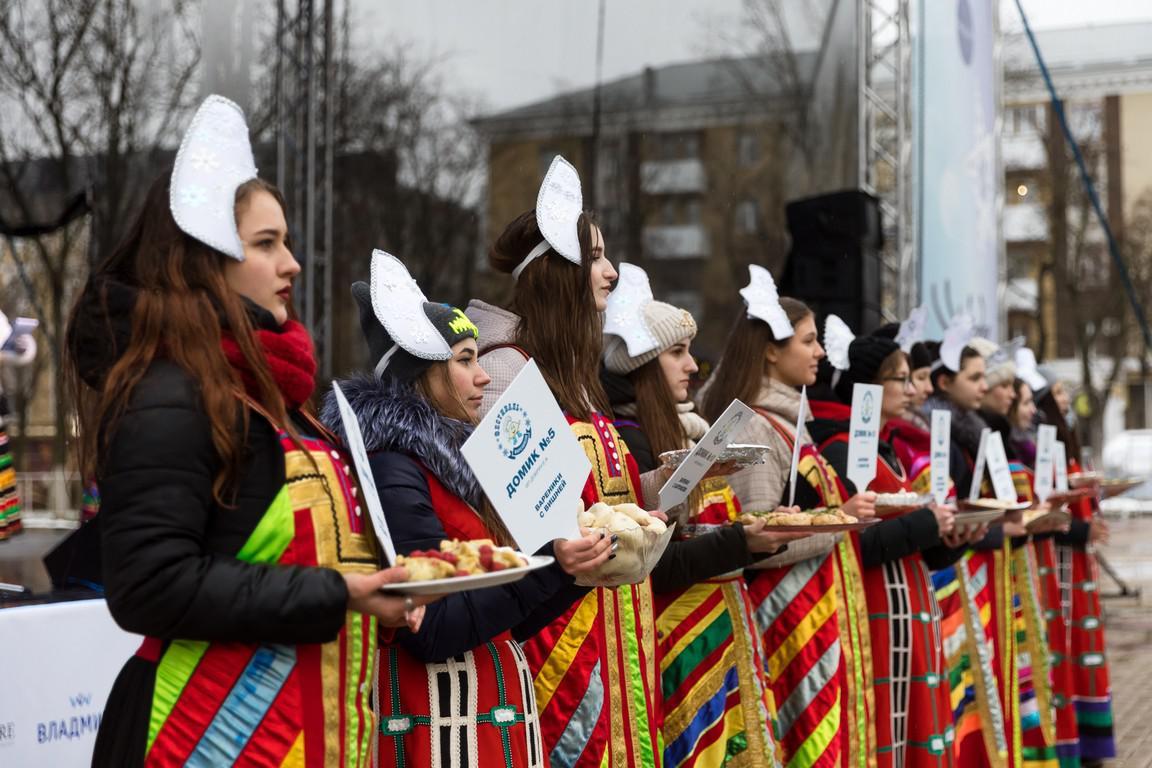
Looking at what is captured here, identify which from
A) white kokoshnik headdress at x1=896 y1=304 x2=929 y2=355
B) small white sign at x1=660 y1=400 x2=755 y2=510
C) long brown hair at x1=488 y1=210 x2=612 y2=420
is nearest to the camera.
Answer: small white sign at x1=660 y1=400 x2=755 y2=510

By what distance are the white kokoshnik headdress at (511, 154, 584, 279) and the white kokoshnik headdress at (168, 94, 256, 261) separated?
121 centimetres

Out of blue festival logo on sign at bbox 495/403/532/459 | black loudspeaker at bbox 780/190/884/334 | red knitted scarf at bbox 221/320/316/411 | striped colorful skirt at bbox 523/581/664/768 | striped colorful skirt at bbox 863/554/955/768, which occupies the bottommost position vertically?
striped colorful skirt at bbox 863/554/955/768

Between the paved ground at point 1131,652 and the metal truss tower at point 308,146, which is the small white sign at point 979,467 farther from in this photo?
the metal truss tower at point 308,146

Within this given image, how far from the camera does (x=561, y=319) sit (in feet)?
11.5

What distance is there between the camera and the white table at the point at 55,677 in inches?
137

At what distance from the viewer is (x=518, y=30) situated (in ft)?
35.6

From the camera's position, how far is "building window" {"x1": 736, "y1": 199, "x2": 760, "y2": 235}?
44.3ft

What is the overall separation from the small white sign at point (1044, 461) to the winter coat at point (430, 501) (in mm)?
4224

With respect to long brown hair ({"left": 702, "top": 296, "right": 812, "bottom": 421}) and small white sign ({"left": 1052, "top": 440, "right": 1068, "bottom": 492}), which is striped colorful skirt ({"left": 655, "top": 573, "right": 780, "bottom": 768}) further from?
small white sign ({"left": 1052, "top": 440, "right": 1068, "bottom": 492})

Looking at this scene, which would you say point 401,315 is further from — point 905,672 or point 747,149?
point 747,149

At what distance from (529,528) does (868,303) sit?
25.5ft

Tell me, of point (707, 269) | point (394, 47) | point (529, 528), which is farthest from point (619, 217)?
point (529, 528)

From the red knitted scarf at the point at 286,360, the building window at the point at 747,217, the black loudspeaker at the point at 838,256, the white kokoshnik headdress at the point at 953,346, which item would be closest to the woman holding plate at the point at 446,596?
the red knitted scarf at the point at 286,360

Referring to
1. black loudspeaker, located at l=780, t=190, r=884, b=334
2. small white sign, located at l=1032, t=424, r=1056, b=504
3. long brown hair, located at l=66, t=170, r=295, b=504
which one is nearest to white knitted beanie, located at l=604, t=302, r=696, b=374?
long brown hair, located at l=66, t=170, r=295, b=504
